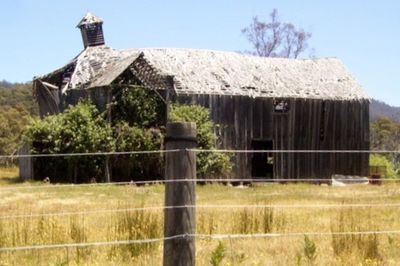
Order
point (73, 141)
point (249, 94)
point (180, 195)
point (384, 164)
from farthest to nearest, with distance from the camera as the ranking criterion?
point (384, 164) → point (249, 94) → point (73, 141) → point (180, 195)

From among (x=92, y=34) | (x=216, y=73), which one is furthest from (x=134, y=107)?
(x=92, y=34)

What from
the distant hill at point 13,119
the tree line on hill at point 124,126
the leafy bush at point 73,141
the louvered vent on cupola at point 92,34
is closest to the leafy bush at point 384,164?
the tree line on hill at point 124,126

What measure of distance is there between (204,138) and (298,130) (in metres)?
6.24

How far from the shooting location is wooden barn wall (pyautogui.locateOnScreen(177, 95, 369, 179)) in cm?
3238

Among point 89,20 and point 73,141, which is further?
point 89,20

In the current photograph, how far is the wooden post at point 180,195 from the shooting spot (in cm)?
606

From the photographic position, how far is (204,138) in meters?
30.1

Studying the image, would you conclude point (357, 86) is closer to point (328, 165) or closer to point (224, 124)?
point (328, 165)

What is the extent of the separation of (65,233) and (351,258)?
3965mm

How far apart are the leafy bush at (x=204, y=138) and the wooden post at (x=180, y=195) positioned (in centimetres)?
2320

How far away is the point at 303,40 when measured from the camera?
215 feet

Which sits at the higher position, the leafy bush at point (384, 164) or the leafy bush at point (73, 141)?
the leafy bush at point (73, 141)

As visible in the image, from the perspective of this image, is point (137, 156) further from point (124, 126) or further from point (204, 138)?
point (204, 138)

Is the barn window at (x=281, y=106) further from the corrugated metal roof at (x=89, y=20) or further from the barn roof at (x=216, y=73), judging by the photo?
the corrugated metal roof at (x=89, y=20)
